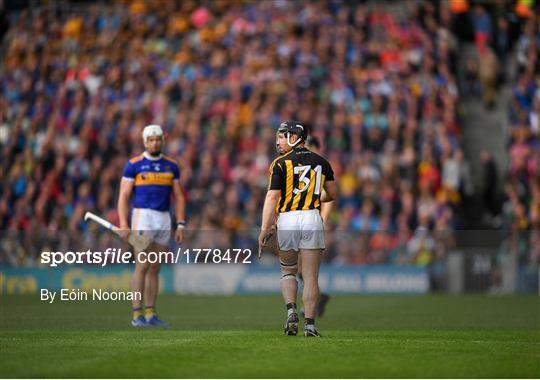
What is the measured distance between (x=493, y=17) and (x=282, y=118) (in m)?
7.89

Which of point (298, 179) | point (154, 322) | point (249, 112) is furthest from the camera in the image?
point (249, 112)

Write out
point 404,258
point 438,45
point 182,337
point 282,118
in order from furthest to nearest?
1. point 438,45
2. point 282,118
3. point 404,258
4. point 182,337

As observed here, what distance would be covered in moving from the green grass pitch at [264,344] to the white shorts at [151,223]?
131 centimetres

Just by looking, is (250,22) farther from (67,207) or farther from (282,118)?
(67,207)

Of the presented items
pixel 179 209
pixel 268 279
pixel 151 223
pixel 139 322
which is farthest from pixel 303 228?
pixel 268 279

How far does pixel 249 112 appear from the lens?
3241 centimetres

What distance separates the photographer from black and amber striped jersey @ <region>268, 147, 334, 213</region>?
46.4 feet

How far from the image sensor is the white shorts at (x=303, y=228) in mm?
14219

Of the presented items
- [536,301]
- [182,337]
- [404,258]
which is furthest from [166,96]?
[182,337]

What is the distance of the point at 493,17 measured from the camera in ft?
117

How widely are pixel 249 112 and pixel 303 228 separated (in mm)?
18365

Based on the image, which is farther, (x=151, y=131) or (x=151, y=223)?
(x=151, y=223)

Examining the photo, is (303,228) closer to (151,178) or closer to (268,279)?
(151,178)

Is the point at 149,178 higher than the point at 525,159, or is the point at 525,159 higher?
the point at 525,159
